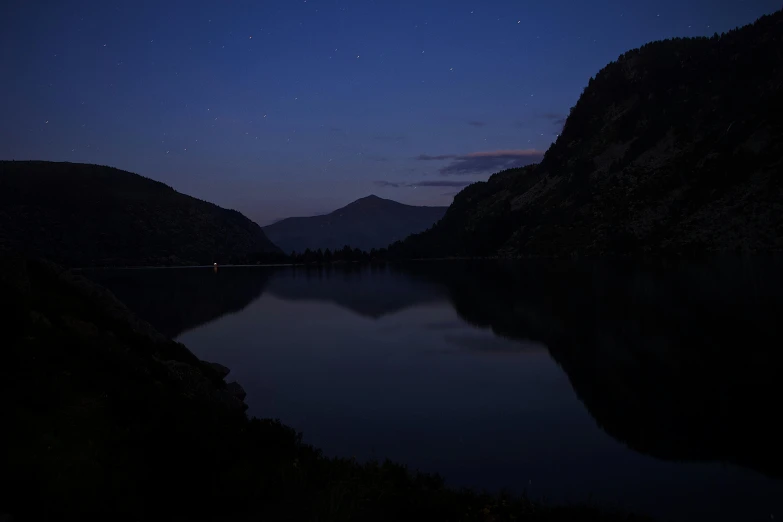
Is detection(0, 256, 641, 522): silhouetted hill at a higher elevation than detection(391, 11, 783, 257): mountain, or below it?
below

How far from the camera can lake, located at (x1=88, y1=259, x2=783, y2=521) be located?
40.6ft

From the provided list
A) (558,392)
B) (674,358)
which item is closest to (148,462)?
(558,392)

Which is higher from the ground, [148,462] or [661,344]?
[148,462]

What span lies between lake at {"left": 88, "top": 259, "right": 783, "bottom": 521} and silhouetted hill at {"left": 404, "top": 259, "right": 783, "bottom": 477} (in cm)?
8

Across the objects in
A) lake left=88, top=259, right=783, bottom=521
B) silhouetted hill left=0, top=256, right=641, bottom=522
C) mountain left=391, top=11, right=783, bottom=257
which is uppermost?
mountain left=391, top=11, right=783, bottom=257

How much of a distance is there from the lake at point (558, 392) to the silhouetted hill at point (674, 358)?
0.08 meters

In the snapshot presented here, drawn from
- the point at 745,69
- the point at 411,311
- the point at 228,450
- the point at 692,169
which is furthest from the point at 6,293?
the point at 745,69

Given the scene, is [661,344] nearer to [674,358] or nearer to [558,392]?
[674,358]

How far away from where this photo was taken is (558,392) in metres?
20.0

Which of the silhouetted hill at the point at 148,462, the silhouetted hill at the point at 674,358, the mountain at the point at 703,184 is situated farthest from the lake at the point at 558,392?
the mountain at the point at 703,184

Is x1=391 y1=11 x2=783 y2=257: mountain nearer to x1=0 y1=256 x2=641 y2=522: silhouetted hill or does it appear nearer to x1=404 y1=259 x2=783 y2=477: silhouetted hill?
x1=404 y1=259 x2=783 y2=477: silhouetted hill

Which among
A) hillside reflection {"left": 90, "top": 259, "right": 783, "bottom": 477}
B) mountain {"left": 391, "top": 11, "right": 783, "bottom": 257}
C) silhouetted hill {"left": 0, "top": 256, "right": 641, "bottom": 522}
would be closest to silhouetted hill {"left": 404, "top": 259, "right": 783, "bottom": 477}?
hillside reflection {"left": 90, "top": 259, "right": 783, "bottom": 477}

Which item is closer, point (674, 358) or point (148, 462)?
point (148, 462)

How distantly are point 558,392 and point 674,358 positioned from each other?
7262 millimetres
